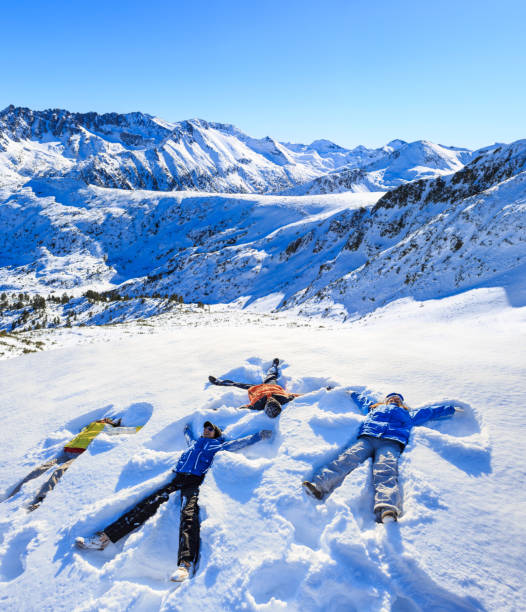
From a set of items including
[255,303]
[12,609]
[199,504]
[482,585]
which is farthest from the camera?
[255,303]

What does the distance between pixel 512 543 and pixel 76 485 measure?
199 inches

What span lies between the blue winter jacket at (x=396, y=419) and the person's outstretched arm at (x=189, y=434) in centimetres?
257

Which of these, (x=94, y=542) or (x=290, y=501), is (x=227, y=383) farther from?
(x=94, y=542)

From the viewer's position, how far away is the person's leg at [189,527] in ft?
10.2

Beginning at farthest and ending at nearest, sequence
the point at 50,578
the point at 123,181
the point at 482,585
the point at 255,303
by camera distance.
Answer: the point at 123,181 < the point at 255,303 < the point at 50,578 < the point at 482,585

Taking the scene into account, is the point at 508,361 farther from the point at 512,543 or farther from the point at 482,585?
the point at 482,585

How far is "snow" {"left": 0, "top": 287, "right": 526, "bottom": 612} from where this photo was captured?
259 centimetres

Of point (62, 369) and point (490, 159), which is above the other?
point (490, 159)

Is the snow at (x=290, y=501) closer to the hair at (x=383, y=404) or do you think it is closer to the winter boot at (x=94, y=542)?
the winter boot at (x=94, y=542)

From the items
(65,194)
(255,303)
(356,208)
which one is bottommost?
(255,303)

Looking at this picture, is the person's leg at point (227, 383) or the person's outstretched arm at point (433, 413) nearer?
the person's outstretched arm at point (433, 413)

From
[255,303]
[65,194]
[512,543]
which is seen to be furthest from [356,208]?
[65,194]

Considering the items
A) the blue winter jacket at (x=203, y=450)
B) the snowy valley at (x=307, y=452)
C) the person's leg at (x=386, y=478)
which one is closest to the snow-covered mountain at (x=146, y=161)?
the snowy valley at (x=307, y=452)

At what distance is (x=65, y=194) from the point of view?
71688mm
